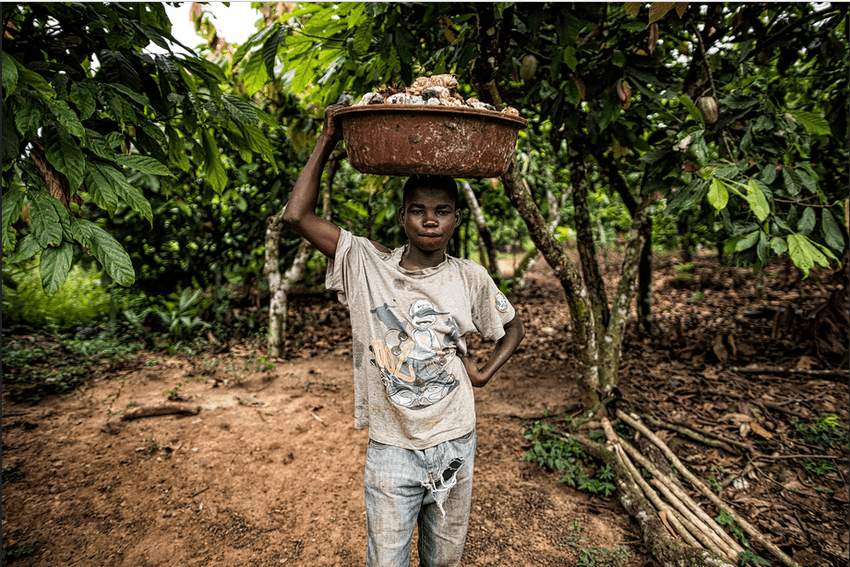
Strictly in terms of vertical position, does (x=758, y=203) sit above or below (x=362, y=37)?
below

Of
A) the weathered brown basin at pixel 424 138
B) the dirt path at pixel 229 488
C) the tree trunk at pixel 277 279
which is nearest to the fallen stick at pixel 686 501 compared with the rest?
the dirt path at pixel 229 488

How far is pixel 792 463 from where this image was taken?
2.83m

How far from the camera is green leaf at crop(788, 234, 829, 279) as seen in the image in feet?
6.61

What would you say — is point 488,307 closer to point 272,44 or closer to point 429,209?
point 429,209

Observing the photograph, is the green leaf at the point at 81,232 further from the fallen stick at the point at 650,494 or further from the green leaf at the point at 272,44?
the fallen stick at the point at 650,494

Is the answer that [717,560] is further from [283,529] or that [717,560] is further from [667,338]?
[667,338]

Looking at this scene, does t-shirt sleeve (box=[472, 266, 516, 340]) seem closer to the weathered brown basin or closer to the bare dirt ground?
the weathered brown basin

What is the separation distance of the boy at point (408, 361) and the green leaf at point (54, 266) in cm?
60

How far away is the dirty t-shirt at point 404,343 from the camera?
150cm

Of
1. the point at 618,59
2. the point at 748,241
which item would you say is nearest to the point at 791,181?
the point at 748,241

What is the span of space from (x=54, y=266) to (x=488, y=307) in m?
1.32

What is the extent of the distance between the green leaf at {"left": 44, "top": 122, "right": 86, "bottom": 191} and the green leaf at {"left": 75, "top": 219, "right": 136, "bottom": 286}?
0.12 meters

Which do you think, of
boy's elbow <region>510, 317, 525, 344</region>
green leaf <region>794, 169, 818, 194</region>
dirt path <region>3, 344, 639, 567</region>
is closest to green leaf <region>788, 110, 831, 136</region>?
green leaf <region>794, 169, 818, 194</region>

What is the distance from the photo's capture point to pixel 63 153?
4.45 feet
